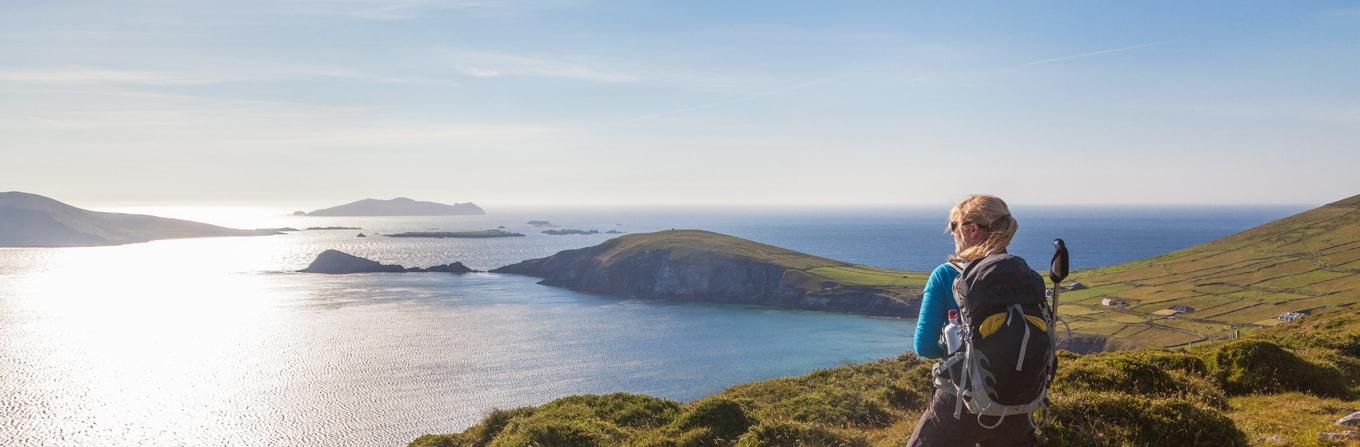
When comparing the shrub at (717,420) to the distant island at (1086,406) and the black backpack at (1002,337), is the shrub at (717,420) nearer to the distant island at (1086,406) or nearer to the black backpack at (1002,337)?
the distant island at (1086,406)

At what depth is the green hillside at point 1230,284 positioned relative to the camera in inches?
3679

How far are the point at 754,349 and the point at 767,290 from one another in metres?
61.3

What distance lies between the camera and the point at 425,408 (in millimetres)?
66750

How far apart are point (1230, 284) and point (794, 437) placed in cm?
13634

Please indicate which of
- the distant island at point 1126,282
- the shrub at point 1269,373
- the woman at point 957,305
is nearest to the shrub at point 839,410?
the shrub at point 1269,373

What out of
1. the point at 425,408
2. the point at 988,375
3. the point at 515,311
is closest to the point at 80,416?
Result: the point at 425,408

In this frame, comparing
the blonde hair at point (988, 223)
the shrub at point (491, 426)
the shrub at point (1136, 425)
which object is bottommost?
the shrub at point (491, 426)

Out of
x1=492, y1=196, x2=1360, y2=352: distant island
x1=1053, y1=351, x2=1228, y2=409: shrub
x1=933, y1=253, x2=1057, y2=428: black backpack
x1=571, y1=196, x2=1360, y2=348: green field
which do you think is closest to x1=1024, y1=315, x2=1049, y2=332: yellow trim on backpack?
x1=933, y1=253, x2=1057, y2=428: black backpack

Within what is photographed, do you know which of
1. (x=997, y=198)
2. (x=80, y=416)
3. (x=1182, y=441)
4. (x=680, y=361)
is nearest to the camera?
(x=997, y=198)

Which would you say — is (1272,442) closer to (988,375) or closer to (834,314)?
(988,375)

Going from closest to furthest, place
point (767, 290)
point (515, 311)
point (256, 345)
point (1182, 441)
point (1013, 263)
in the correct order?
point (1013, 263) < point (1182, 441) < point (256, 345) < point (515, 311) < point (767, 290)

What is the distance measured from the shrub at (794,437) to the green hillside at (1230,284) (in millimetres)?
84741

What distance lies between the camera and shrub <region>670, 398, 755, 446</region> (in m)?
18.2

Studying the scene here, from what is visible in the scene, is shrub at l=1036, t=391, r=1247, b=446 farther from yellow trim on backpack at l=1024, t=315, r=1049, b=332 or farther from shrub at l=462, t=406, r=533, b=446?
shrub at l=462, t=406, r=533, b=446
